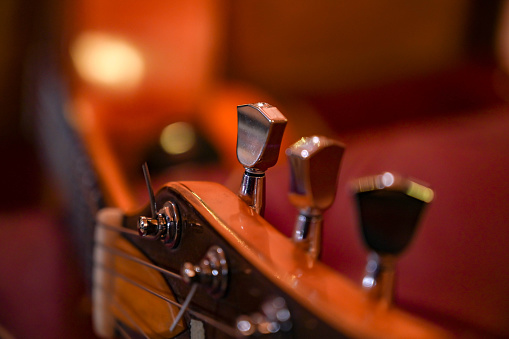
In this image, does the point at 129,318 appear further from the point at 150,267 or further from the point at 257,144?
the point at 257,144

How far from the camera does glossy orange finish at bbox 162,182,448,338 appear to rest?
0.27 m

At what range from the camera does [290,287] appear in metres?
0.31

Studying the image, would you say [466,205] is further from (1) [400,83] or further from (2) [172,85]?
(2) [172,85]

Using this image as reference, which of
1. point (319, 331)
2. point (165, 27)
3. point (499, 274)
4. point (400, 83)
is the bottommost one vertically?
point (499, 274)

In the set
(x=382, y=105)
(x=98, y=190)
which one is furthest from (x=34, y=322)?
(x=382, y=105)

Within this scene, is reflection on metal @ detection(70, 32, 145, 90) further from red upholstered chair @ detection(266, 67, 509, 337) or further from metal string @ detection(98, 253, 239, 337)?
metal string @ detection(98, 253, 239, 337)

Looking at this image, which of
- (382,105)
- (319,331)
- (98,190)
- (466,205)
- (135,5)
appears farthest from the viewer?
(382,105)

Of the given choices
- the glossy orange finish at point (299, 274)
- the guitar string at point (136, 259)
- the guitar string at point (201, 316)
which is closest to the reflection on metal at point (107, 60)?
the guitar string at point (136, 259)

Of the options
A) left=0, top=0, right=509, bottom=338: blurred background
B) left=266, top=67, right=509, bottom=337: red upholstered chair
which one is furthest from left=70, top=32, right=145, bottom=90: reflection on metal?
left=266, top=67, right=509, bottom=337: red upholstered chair

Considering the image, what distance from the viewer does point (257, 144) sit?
1.40 ft

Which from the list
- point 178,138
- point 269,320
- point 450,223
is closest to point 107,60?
point 178,138

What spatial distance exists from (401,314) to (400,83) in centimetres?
192

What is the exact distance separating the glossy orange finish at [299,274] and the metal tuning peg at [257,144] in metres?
Result: 0.02

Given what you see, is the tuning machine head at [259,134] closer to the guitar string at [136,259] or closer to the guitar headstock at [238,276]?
the guitar headstock at [238,276]
